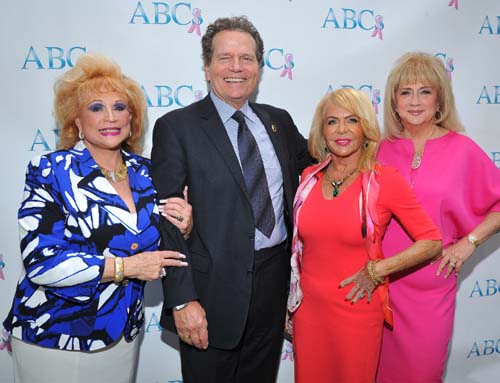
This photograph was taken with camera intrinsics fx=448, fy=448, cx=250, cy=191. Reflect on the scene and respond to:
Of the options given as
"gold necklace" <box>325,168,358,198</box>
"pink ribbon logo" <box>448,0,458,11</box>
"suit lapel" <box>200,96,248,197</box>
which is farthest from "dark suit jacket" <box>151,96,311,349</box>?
"pink ribbon logo" <box>448,0,458,11</box>

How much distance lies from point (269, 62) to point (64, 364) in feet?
6.23

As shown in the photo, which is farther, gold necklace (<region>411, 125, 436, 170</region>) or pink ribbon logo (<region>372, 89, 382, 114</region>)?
pink ribbon logo (<region>372, 89, 382, 114</region>)

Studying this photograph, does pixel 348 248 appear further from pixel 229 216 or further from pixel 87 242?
pixel 87 242

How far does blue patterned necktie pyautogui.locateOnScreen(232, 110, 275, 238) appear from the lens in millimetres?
1946

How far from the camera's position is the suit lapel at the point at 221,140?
188cm

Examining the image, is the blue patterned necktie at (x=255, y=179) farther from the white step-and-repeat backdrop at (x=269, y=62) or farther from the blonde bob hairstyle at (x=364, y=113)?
the white step-and-repeat backdrop at (x=269, y=62)

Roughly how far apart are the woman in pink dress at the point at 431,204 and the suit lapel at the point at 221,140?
830mm

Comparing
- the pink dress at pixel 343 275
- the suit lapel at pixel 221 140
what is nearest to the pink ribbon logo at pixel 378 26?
the pink dress at pixel 343 275

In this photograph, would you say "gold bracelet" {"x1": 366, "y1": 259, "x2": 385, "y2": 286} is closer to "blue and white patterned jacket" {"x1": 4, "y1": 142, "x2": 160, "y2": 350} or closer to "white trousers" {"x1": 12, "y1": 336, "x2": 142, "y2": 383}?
"blue and white patterned jacket" {"x1": 4, "y1": 142, "x2": 160, "y2": 350}

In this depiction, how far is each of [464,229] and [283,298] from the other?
38.4 inches

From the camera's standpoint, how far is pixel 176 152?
6.06ft

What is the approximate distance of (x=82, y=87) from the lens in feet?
5.89

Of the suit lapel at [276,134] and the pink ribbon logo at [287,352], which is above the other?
the suit lapel at [276,134]

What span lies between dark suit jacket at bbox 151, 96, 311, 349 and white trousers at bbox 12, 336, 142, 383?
0.26m
